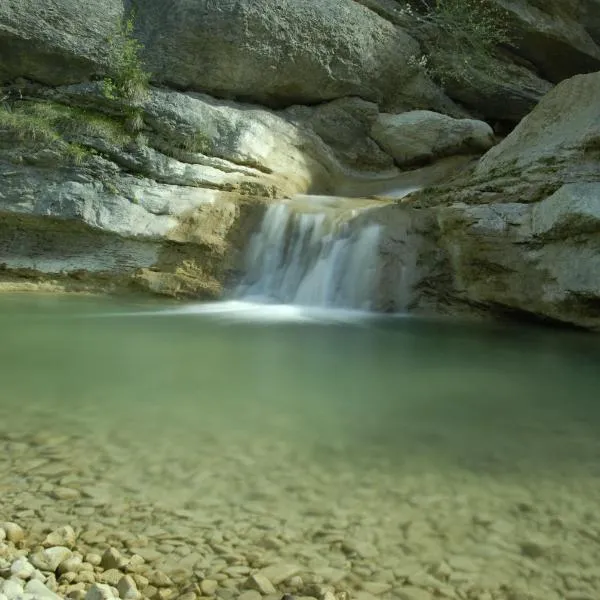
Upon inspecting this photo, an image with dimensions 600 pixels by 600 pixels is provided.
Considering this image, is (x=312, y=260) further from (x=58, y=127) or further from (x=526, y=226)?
(x=58, y=127)

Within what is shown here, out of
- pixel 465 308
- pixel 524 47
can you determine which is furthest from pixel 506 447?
pixel 524 47

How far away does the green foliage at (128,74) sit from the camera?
11.2 meters

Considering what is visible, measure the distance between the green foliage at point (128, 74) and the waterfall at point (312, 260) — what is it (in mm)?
3256

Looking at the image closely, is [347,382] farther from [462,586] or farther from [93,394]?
[462,586]

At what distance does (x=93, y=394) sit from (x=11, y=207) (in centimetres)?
708

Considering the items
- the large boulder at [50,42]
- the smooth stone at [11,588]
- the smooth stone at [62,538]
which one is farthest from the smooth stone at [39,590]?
the large boulder at [50,42]

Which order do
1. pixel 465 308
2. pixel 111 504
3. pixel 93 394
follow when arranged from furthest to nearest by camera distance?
pixel 465 308 < pixel 93 394 < pixel 111 504

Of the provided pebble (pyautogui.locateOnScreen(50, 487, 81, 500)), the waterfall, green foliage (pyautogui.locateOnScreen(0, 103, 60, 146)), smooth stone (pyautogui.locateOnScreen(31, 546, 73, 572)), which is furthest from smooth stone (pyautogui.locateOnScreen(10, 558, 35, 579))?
green foliage (pyautogui.locateOnScreen(0, 103, 60, 146))

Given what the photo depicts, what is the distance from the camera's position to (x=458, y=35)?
14.7 m

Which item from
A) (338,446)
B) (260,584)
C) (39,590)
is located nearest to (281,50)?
(338,446)

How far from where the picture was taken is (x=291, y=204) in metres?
10.3

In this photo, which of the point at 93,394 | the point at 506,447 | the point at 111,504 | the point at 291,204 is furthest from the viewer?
the point at 291,204

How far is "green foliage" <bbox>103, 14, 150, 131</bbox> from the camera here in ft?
36.7

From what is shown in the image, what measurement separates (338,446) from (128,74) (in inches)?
409
